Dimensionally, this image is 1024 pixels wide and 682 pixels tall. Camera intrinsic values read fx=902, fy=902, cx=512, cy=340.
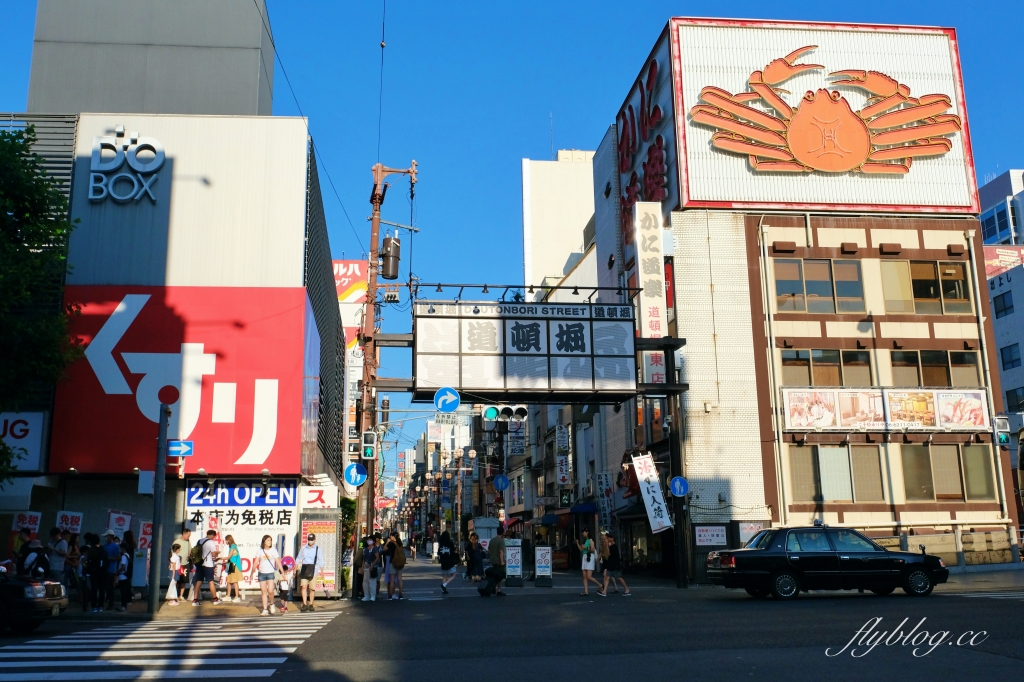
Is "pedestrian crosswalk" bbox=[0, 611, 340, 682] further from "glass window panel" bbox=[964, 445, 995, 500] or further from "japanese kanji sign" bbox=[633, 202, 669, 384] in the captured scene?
"glass window panel" bbox=[964, 445, 995, 500]

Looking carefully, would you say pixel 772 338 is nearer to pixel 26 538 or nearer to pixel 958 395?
pixel 958 395

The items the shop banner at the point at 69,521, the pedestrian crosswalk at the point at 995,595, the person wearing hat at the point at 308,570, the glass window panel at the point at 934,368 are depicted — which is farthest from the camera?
the glass window panel at the point at 934,368

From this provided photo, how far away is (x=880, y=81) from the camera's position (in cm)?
3441

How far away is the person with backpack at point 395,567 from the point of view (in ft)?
77.1

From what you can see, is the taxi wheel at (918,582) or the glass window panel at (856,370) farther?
the glass window panel at (856,370)

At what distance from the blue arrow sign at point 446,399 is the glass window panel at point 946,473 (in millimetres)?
18269

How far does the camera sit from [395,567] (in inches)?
934

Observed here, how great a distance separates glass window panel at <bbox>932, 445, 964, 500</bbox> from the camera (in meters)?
32.3

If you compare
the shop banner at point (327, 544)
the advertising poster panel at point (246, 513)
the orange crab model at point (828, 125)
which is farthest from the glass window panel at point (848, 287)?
the advertising poster panel at point (246, 513)

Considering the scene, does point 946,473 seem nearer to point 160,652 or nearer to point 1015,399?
point 160,652

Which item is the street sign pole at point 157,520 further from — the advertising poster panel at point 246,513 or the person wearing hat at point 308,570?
the advertising poster panel at point 246,513

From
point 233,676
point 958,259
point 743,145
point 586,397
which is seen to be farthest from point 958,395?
point 233,676

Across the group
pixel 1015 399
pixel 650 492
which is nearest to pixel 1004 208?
pixel 1015 399

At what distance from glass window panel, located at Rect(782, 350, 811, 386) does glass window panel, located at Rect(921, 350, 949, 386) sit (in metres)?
4.32
